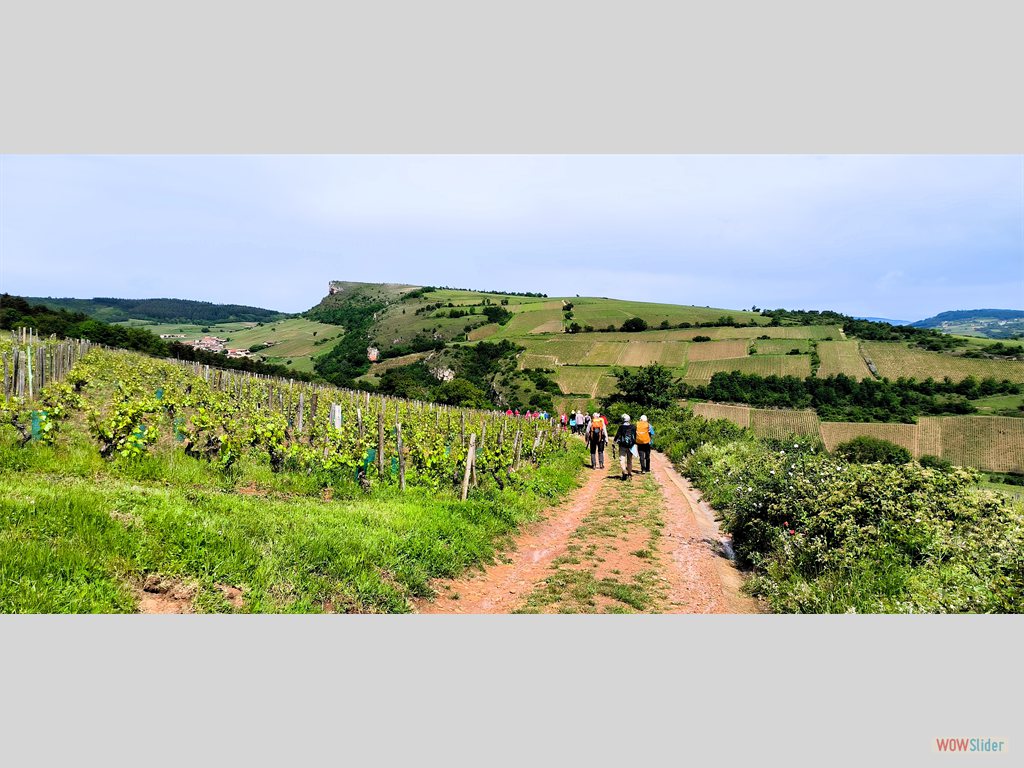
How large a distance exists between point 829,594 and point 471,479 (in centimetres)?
703

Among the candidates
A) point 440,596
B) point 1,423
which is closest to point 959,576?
point 440,596

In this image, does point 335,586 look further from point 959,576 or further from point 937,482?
point 937,482

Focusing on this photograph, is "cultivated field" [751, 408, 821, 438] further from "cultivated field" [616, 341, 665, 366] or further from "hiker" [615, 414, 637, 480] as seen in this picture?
"hiker" [615, 414, 637, 480]

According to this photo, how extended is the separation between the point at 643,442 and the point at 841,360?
66.5 m

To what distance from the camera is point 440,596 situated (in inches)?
247

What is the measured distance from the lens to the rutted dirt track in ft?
20.7

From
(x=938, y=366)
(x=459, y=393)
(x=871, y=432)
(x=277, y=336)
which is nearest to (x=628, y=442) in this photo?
(x=871, y=432)

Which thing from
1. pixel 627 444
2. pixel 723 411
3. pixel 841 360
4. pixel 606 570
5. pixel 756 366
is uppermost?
pixel 841 360

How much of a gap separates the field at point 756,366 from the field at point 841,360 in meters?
2.27

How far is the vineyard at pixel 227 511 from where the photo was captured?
14.7 ft

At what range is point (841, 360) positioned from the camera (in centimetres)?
6862

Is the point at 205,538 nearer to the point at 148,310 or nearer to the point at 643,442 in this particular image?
the point at 643,442

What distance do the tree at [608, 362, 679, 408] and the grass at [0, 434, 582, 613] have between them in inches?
2002

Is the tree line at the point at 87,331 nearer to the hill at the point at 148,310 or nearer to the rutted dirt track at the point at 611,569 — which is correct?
the rutted dirt track at the point at 611,569
